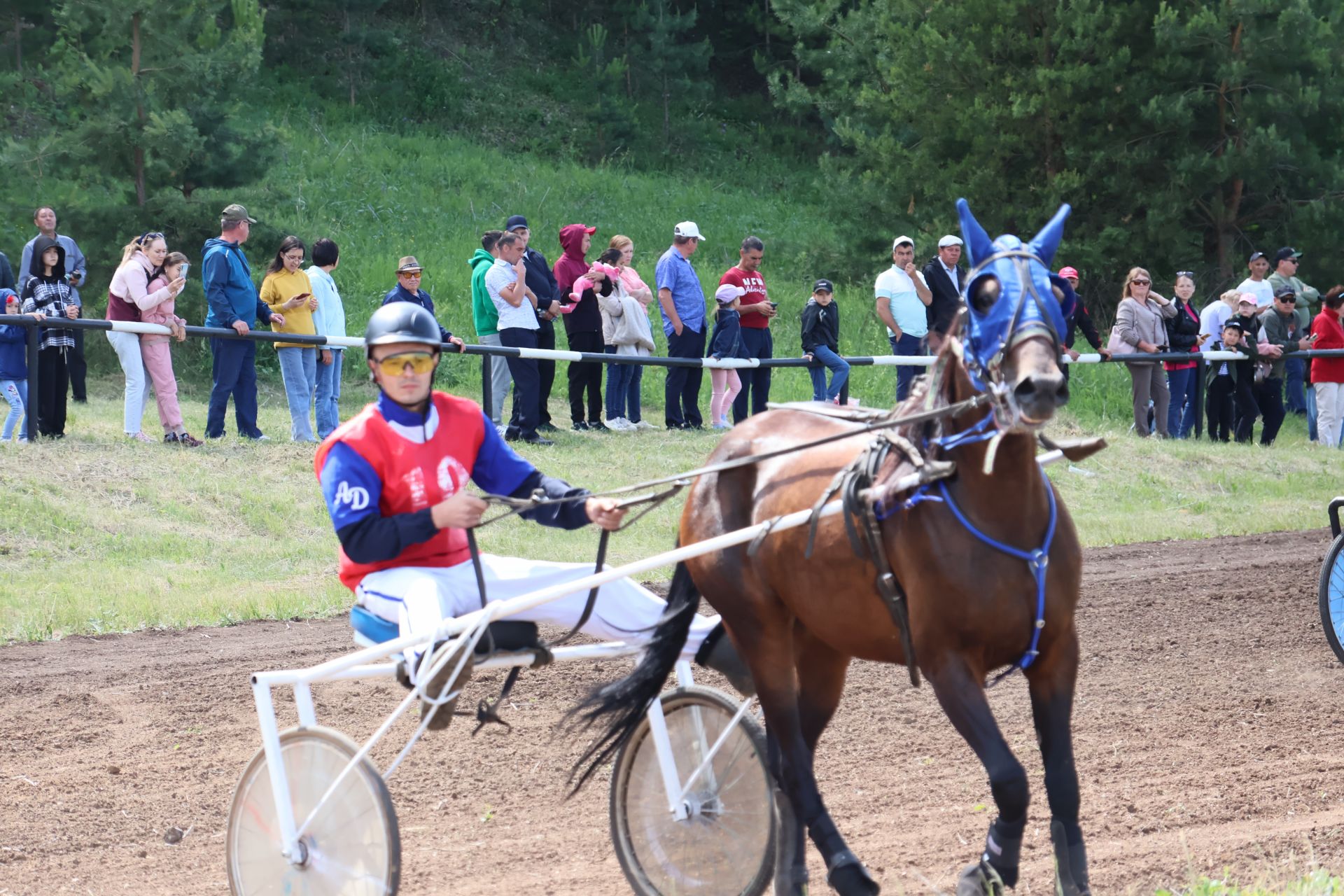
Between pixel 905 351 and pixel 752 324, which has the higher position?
pixel 752 324

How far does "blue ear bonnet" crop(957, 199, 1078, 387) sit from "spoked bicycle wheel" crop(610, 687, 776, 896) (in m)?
1.39

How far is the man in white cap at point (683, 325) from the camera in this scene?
43.9 feet

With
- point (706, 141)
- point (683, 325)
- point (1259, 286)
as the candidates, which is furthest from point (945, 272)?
point (706, 141)

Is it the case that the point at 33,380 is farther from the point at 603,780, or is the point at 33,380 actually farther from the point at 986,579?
the point at 986,579

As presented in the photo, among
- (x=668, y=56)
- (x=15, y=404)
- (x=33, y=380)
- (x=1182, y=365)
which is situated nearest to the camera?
(x=33, y=380)

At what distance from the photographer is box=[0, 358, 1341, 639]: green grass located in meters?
8.78

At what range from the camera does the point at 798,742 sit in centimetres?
468

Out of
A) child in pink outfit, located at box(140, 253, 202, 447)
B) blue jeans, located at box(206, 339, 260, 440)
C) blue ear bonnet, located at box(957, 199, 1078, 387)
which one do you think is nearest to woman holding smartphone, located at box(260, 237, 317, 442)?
blue jeans, located at box(206, 339, 260, 440)

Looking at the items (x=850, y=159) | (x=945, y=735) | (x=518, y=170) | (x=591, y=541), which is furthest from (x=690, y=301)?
(x=518, y=170)

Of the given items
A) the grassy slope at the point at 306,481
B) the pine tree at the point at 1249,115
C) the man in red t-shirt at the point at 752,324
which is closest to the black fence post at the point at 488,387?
the grassy slope at the point at 306,481

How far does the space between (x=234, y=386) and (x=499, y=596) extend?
758 cm

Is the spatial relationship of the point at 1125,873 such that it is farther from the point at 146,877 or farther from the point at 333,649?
the point at 333,649

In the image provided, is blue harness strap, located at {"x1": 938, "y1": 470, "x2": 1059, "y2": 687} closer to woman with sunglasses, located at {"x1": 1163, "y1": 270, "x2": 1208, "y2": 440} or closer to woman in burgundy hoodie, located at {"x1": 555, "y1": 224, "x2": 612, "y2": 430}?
woman in burgundy hoodie, located at {"x1": 555, "y1": 224, "x2": 612, "y2": 430}

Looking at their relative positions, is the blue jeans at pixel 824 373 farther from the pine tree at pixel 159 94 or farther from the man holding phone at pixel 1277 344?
the pine tree at pixel 159 94
